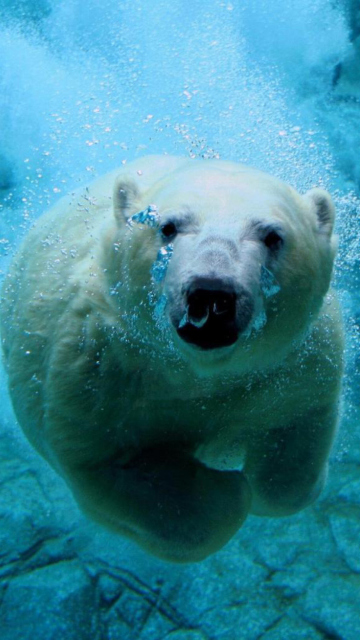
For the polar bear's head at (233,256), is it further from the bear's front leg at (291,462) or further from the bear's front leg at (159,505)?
the bear's front leg at (159,505)

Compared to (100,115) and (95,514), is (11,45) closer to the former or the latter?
(100,115)

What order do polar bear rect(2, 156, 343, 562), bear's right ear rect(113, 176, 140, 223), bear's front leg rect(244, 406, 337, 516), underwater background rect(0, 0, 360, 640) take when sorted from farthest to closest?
underwater background rect(0, 0, 360, 640)
bear's front leg rect(244, 406, 337, 516)
bear's right ear rect(113, 176, 140, 223)
polar bear rect(2, 156, 343, 562)

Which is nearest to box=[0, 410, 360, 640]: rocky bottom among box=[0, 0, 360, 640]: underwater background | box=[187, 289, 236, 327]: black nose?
box=[0, 0, 360, 640]: underwater background

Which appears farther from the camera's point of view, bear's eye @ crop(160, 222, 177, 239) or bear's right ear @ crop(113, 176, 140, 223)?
bear's right ear @ crop(113, 176, 140, 223)

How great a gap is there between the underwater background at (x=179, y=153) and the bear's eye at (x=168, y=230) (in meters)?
2.91

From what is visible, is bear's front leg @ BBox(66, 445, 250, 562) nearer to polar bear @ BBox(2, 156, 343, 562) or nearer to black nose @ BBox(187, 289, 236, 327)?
polar bear @ BBox(2, 156, 343, 562)

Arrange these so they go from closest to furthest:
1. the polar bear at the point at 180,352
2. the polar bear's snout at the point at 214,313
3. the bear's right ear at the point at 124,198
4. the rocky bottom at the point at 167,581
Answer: the polar bear's snout at the point at 214,313, the polar bear at the point at 180,352, the bear's right ear at the point at 124,198, the rocky bottom at the point at 167,581

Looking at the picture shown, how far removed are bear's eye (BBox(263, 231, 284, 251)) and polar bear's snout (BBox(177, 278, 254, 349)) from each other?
322mm

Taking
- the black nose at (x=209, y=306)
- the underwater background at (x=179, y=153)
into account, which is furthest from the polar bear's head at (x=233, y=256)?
the underwater background at (x=179, y=153)

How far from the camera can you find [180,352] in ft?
7.32

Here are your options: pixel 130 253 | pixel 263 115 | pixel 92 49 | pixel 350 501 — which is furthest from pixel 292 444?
pixel 92 49

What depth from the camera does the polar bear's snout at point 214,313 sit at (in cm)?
165

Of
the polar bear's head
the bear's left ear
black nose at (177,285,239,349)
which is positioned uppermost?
the bear's left ear

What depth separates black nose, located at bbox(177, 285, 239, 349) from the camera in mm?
1659
